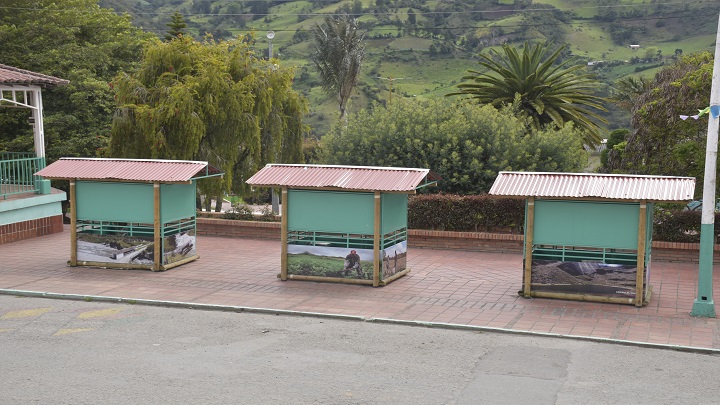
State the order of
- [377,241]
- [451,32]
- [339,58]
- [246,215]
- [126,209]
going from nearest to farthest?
[377,241] < [126,209] < [246,215] < [339,58] < [451,32]

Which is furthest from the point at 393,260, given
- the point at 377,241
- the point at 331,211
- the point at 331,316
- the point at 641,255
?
the point at 641,255

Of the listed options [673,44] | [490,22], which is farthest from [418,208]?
[490,22]

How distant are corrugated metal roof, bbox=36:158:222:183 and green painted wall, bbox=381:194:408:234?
3.64 m

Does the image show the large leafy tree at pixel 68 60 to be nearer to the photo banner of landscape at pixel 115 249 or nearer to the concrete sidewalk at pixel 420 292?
the concrete sidewalk at pixel 420 292

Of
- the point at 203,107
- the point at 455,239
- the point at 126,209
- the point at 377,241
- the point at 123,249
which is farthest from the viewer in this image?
the point at 203,107

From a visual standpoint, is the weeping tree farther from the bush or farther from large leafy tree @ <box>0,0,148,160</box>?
large leafy tree @ <box>0,0,148,160</box>

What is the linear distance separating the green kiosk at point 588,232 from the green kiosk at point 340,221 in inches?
83.1

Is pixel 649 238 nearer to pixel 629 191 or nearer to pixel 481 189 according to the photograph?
pixel 629 191

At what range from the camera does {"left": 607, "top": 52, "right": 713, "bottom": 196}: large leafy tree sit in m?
17.3

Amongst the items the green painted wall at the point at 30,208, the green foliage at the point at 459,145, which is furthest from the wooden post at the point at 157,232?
the green foliage at the point at 459,145

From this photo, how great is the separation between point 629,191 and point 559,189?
1.07 m

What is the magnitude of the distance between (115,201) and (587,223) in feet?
29.0

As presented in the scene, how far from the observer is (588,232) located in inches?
521

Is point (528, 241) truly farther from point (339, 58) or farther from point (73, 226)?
point (339, 58)
